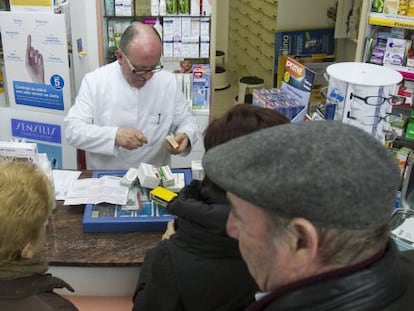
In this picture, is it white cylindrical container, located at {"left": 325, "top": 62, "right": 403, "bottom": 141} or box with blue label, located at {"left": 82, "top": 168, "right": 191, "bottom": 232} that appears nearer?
box with blue label, located at {"left": 82, "top": 168, "right": 191, "bottom": 232}

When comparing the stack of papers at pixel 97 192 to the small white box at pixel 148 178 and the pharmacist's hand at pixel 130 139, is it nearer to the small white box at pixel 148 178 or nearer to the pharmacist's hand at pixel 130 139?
the small white box at pixel 148 178

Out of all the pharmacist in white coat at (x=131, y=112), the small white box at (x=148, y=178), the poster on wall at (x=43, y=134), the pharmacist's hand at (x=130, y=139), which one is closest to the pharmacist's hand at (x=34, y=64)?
the poster on wall at (x=43, y=134)

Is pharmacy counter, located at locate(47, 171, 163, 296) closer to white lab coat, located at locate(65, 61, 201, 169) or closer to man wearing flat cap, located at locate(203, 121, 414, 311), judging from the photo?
white lab coat, located at locate(65, 61, 201, 169)

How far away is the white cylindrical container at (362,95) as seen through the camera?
6.66 ft

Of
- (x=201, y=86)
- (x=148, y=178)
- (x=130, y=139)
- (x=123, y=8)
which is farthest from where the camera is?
(x=201, y=86)

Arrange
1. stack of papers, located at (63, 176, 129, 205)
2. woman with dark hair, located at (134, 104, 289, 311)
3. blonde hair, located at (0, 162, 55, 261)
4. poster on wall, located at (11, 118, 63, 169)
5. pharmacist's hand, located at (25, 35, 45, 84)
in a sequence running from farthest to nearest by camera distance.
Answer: poster on wall, located at (11, 118, 63, 169)
pharmacist's hand, located at (25, 35, 45, 84)
stack of papers, located at (63, 176, 129, 205)
woman with dark hair, located at (134, 104, 289, 311)
blonde hair, located at (0, 162, 55, 261)

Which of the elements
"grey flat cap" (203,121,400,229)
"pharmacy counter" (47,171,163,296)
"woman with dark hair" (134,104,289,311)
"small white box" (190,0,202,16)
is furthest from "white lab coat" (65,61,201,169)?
"grey flat cap" (203,121,400,229)

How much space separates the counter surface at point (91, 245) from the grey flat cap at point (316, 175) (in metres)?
1.06

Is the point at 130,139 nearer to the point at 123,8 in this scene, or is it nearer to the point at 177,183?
the point at 177,183

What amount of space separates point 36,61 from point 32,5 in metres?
0.40

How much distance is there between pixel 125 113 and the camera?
2.74m

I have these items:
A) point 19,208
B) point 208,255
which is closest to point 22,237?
point 19,208

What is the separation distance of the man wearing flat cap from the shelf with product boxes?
3066 millimetres

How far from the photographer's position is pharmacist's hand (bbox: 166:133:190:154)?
2554 mm
